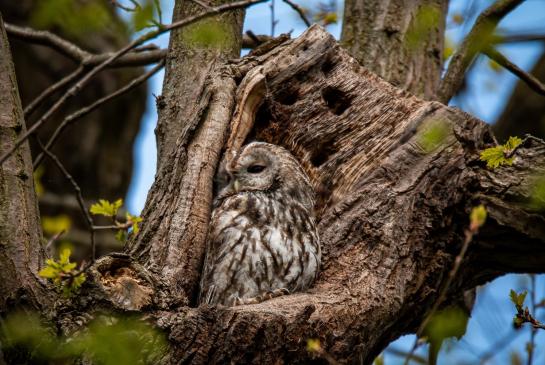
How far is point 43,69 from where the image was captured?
777cm

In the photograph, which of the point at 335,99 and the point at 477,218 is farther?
the point at 335,99

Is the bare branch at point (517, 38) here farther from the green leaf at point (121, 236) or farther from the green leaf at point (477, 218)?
the green leaf at point (121, 236)

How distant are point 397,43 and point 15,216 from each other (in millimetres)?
2908

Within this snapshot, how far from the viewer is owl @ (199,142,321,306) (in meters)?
3.83

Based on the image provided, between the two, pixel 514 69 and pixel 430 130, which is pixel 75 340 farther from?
pixel 514 69

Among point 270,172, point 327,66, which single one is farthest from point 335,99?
point 270,172

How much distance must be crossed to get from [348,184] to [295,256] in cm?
48

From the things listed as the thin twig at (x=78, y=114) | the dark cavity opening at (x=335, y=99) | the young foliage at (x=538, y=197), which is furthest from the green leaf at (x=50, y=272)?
the young foliage at (x=538, y=197)

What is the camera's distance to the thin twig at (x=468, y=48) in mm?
4445

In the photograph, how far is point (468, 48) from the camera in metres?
4.53

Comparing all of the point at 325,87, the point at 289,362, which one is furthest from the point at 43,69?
the point at 289,362

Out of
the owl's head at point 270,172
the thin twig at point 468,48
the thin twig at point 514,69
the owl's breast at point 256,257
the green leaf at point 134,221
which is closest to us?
the owl's breast at point 256,257

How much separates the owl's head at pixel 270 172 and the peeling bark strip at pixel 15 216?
4.32ft

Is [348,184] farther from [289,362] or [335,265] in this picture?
[289,362]
